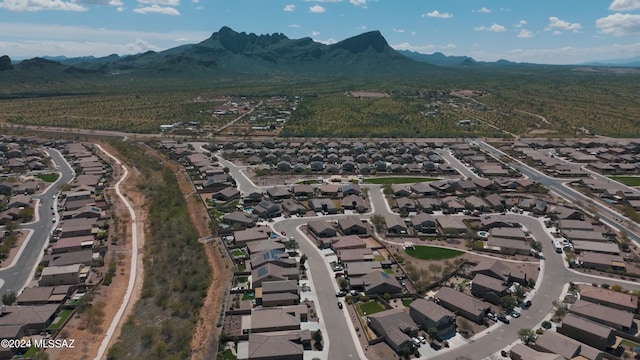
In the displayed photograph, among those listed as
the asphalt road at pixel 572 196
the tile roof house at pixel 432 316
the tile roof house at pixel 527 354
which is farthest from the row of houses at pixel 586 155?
the tile roof house at pixel 527 354

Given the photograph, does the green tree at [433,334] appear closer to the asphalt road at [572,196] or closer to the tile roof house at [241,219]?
the tile roof house at [241,219]

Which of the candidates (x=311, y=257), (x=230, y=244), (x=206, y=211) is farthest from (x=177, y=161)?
(x=311, y=257)

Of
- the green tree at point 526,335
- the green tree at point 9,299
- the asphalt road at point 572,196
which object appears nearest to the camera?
the green tree at point 526,335

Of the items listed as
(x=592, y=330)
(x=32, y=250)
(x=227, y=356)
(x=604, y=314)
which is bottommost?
(x=227, y=356)

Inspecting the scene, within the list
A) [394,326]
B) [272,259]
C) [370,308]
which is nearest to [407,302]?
[370,308]

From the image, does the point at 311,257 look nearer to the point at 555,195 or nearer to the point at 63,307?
the point at 63,307

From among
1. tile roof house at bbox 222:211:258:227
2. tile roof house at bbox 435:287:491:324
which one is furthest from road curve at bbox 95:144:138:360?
tile roof house at bbox 435:287:491:324

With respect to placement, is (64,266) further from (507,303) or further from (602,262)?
(602,262)
